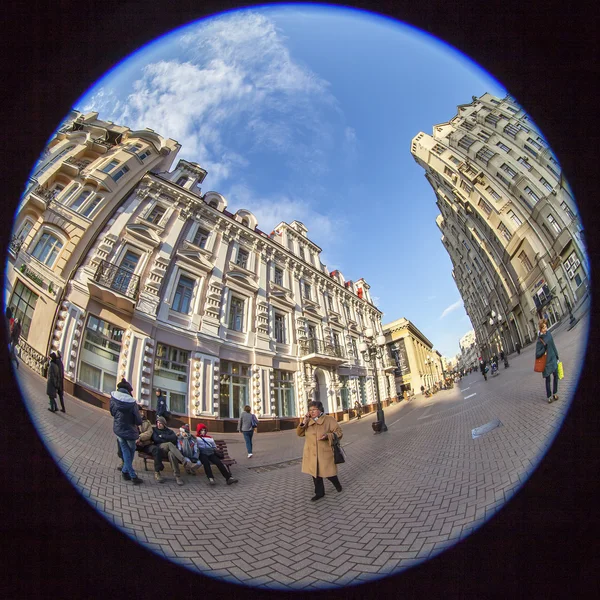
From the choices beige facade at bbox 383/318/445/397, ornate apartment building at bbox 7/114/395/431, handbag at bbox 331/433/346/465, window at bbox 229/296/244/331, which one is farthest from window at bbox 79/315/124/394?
beige facade at bbox 383/318/445/397

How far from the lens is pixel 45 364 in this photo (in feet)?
3.59

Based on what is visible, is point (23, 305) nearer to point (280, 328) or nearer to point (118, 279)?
point (118, 279)

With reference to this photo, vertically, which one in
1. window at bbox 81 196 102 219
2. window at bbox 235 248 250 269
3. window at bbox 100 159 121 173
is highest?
window at bbox 100 159 121 173

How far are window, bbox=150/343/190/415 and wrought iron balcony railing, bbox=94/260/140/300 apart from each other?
353 mm

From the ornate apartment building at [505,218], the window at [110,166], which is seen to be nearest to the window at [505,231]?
the ornate apartment building at [505,218]

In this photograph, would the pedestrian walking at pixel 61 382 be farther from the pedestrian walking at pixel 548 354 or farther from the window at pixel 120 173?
the pedestrian walking at pixel 548 354

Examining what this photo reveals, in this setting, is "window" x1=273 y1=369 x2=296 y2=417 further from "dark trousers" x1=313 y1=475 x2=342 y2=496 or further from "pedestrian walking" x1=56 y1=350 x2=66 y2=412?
"pedestrian walking" x1=56 y1=350 x2=66 y2=412

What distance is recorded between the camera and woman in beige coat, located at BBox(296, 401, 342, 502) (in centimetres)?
181

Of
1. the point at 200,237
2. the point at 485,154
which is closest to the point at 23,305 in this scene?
the point at 200,237

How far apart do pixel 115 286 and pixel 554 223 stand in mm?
2430

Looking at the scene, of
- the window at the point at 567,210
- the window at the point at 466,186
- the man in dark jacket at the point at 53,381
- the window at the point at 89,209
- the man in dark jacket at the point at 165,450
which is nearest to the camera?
the man in dark jacket at the point at 53,381

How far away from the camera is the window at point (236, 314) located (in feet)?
6.60

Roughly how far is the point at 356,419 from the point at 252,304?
6.11ft

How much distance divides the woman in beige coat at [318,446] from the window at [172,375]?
918 mm
